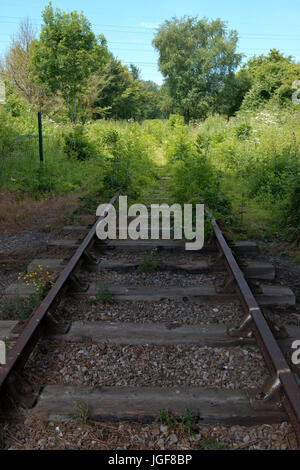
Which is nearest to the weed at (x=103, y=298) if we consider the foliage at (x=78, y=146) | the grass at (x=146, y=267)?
the grass at (x=146, y=267)

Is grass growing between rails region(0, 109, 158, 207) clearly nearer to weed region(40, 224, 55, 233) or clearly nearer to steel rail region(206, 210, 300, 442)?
weed region(40, 224, 55, 233)

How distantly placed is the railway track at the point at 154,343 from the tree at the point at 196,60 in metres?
37.1

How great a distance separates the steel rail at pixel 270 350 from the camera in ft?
6.01

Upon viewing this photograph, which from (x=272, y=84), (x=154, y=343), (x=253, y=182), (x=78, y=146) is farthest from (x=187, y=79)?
(x=154, y=343)

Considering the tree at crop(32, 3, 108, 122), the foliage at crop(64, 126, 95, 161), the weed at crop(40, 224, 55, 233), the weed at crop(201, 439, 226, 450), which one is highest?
the tree at crop(32, 3, 108, 122)

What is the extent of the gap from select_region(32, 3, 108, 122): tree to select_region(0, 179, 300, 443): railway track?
47.3 feet

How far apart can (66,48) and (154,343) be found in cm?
1625

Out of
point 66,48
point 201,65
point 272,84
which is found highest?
point 201,65

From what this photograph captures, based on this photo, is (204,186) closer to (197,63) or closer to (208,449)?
(208,449)

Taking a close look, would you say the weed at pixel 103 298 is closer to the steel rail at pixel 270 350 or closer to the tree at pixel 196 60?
the steel rail at pixel 270 350

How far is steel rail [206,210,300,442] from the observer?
1.83m

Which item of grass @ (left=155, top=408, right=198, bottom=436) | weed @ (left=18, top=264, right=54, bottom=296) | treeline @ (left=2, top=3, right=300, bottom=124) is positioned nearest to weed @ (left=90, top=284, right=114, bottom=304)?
weed @ (left=18, top=264, right=54, bottom=296)

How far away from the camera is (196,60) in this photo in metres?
37.5

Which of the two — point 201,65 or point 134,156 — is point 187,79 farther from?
point 134,156
